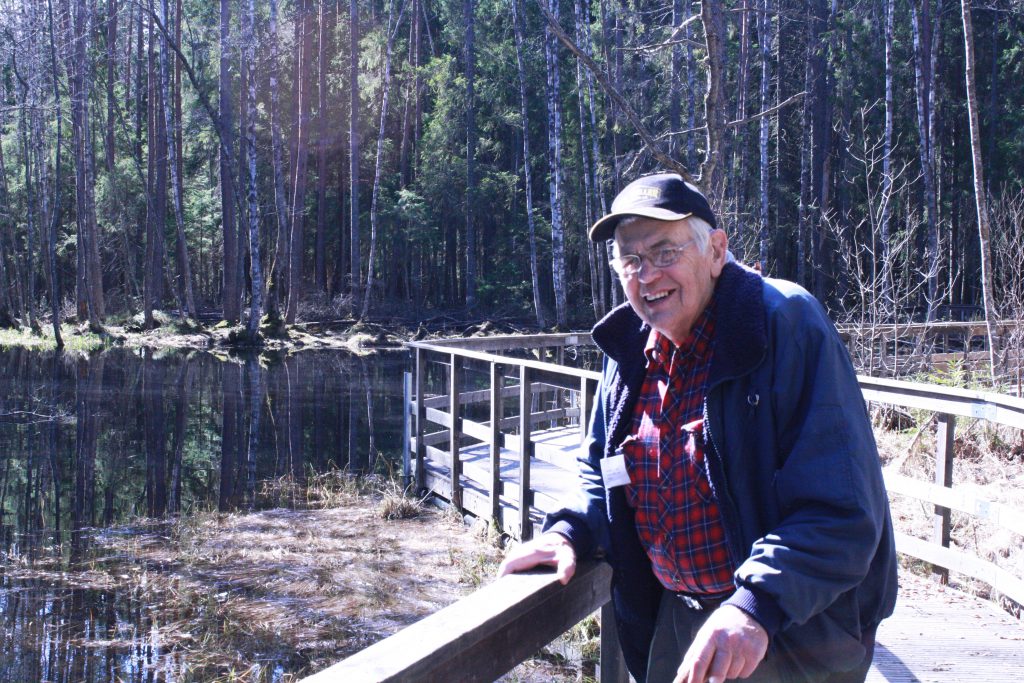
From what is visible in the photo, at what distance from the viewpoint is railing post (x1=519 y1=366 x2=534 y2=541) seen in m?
7.44

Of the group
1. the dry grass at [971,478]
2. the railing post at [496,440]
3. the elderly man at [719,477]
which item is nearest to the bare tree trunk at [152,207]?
the railing post at [496,440]

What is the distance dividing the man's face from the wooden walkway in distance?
221cm

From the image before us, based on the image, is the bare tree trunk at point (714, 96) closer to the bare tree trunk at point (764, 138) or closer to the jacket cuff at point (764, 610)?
the jacket cuff at point (764, 610)

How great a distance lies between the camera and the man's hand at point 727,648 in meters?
1.66

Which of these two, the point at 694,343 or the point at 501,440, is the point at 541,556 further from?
the point at 501,440

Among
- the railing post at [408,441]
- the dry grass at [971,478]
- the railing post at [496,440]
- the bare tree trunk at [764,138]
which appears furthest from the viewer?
the bare tree trunk at [764,138]

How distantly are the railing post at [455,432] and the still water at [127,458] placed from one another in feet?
6.65

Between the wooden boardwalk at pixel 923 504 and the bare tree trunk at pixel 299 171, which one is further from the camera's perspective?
the bare tree trunk at pixel 299 171

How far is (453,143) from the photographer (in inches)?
1544

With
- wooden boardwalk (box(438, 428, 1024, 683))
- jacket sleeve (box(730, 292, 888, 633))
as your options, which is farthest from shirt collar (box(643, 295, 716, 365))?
wooden boardwalk (box(438, 428, 1024, 683))

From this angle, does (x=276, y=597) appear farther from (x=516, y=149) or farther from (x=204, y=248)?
(x=204, y=248)

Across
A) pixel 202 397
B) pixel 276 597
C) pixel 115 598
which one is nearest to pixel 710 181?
pixel 276 597

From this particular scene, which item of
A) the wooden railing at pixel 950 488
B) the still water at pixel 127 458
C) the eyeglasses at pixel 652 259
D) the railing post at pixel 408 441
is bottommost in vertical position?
the still water at pixel 127 458

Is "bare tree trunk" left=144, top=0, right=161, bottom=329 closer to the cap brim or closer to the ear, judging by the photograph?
the cap brim
